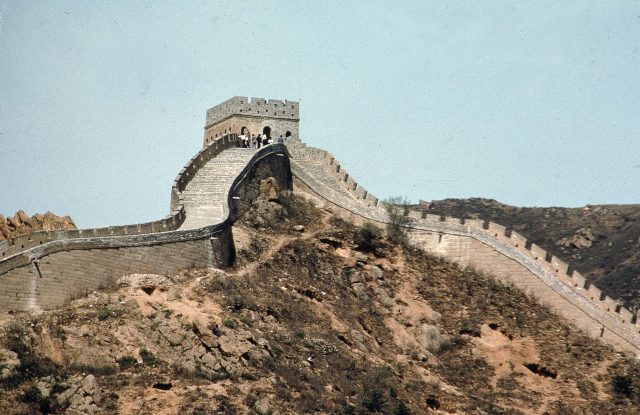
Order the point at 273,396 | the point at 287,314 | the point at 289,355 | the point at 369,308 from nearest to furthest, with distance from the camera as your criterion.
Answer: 1. the point at 273,396
2. the point at 289,355
3. the point at 287,314
4. the point at 369,308

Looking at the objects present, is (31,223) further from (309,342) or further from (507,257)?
(507,257)

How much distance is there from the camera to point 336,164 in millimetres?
51625

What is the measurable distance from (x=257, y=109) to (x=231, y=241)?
1487 centimetres

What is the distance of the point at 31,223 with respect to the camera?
3731 cm

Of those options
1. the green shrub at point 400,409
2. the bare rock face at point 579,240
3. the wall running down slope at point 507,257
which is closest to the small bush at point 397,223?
the wall running down slope at point 507,257

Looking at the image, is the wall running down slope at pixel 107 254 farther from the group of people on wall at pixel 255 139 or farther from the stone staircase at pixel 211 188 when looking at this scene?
the group of people on wall at pixel 255 139

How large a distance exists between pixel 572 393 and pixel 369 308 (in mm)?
7763

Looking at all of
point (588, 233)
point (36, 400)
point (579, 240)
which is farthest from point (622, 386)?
point (588, 233)

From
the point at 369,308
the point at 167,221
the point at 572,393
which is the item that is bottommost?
the point at 572,393

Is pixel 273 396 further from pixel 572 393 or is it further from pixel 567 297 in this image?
pixel 567 297

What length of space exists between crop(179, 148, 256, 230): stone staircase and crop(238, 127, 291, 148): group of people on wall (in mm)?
2127

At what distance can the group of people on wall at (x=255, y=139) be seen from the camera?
5197 centimetres

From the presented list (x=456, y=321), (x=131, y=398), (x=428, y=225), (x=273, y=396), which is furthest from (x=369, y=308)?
(x=131, y=398)

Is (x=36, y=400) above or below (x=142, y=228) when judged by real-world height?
below
